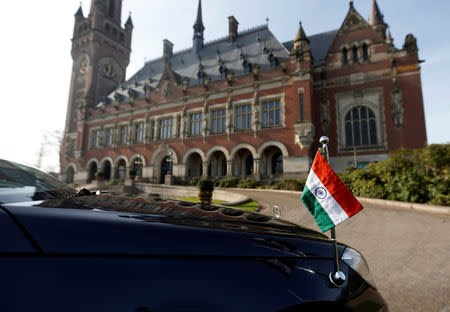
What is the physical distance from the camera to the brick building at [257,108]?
63.7 feet

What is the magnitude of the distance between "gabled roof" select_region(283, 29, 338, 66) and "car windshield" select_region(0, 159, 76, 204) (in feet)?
84.9

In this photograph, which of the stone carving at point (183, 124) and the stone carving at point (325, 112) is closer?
the stone carving at point (325, 112)

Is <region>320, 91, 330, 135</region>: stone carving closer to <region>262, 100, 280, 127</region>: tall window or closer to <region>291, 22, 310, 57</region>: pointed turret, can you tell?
<region>262, 100, 280, 127</region>: tall window

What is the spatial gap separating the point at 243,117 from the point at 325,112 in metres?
7.16

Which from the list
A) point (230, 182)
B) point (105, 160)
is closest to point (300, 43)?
point (230, 182)

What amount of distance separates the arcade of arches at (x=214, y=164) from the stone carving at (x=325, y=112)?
4.29 meters

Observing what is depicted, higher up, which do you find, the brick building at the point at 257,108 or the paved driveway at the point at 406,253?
the brick building at the point at 257,108

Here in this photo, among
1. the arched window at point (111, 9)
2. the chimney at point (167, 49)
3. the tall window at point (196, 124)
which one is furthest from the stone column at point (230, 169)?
the arched window at point (111, 9)

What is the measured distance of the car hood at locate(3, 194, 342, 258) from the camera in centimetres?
81

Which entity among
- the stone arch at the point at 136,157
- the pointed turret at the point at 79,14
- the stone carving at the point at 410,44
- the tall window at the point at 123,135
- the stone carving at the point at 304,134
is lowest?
the stone arch at the point at 136,157

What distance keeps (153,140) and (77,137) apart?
43.3 ft

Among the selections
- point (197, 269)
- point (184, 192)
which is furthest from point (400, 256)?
point (184, 192)

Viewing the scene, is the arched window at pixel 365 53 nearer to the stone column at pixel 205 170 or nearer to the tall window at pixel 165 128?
the stone column at pixel 205 170

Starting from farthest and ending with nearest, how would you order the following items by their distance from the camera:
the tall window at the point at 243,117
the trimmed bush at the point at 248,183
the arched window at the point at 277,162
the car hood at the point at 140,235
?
the tall window at the point at 243,117 → the arched window at the point at 277,162 → the trimmed bush at the point at 248,183 → the car hood at the point at 140,235
